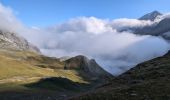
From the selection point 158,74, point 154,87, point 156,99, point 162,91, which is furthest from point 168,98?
point 158,74

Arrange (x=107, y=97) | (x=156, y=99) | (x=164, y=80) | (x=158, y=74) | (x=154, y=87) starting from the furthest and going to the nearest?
(x=158, y=74) < (x=164, y=80) < (x=154, y=87) < (x=107, y=97) < (x=156, y=99)

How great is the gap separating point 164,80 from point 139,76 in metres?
15.5

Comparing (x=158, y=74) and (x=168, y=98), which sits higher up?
(x=158, y=74)

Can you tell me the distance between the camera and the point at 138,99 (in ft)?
168

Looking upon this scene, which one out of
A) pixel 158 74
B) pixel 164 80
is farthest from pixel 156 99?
pixel 158 74

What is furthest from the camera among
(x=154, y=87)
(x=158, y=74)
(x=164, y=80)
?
(x=158, y=74)

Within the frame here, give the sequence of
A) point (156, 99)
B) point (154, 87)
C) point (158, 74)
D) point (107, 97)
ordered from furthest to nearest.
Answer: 1. point (158, 74)
2. point (154, 87)
3. point (107, 97)
4. point (156, 99)

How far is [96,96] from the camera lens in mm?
57188

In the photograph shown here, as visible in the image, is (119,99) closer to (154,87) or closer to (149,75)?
(154,87)

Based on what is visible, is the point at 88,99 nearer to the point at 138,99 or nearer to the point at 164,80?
the point at 138,99

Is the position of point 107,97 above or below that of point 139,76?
below

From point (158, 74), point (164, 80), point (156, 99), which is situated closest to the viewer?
point (156, 99)

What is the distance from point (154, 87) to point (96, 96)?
910 centimetres

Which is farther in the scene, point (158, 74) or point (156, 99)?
point (158, 74)
